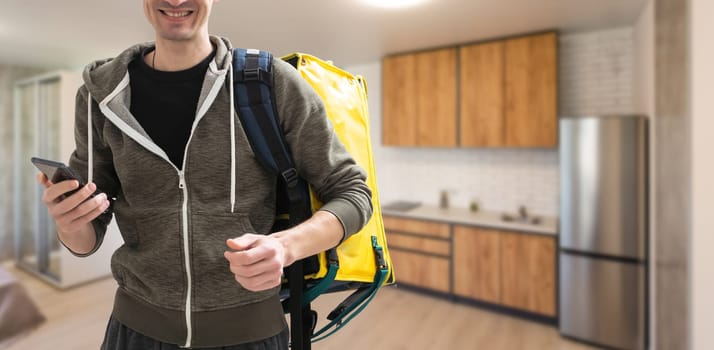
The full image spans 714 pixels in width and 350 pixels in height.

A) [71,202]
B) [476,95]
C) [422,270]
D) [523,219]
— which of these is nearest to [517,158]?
[523,219]

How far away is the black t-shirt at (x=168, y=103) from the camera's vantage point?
2.33 ft

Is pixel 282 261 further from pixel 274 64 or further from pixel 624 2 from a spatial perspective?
pixel 624 2

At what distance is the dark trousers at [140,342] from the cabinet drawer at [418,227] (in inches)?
103

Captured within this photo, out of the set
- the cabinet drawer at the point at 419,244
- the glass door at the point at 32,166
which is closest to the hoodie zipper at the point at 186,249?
the cabinet drawer at the point at 419,244

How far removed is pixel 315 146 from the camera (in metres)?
0.68

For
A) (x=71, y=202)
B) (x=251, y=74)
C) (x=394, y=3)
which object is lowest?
(x=71, y=202)

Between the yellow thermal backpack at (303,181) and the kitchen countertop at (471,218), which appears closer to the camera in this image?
the yellow thermal backpack at (303,181)

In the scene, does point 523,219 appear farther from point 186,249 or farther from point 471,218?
point 186,249

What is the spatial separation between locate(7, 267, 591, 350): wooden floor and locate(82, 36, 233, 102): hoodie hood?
1.88 meters

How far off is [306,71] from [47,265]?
14.2 feet

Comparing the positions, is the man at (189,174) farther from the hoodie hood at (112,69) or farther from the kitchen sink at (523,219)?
the kitchen sink at (523,219)
